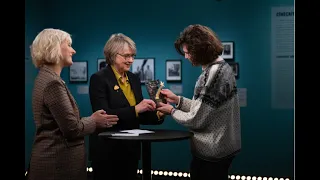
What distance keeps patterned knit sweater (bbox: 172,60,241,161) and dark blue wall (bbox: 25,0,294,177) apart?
10.1 ft

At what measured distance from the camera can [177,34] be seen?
673cm

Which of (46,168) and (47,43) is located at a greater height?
(47,43)

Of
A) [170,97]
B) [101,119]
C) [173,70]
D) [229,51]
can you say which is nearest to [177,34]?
[173,70]

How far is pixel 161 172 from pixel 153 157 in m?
0.25

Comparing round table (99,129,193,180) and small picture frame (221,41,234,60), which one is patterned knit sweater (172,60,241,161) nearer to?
round table (99,129,193,180)

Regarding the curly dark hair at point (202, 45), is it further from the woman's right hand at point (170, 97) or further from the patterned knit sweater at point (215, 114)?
the woman's right hand at point (170, 97)

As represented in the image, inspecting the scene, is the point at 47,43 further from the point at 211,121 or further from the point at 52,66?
the point at 211,121

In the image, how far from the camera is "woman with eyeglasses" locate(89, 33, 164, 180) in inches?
156

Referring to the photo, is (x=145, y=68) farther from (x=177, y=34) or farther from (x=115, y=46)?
(x=115, y=46)

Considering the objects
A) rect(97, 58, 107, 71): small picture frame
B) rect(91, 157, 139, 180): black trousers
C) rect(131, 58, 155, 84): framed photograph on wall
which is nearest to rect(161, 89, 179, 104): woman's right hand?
rect(91, 157, 139, 180): black trousers

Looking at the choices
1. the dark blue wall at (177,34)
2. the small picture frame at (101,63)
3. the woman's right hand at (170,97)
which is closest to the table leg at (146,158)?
the woman's right hand at (170,97)
